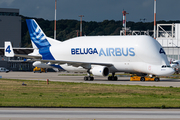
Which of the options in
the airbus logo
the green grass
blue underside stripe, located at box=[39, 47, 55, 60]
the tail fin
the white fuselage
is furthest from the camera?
the tail fin

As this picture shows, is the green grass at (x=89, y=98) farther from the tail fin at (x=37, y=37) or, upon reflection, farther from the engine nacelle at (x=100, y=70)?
the tail fin at (x=37, y=37)

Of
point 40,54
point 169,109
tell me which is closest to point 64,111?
point 169,109

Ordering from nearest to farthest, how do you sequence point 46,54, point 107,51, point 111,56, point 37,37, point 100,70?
1. point 100,70
2. point 111,56
3. point 107,51
4. point 46,54
5. point 37,37

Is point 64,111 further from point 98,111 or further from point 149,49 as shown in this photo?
point 149,49

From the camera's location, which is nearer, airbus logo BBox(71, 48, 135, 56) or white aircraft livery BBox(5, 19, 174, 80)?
white aircraft livery BBox(5, 19, 174, 80)

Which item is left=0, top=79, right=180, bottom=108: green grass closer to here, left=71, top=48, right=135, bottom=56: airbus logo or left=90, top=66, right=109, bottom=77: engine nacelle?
left=90, top=66, right=109, bottom=77: engine nacelle

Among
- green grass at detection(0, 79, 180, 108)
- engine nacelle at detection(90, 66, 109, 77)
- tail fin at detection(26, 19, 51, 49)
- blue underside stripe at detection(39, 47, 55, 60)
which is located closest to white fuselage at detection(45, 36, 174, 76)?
engine nacelle at detection(90, 66, 109, 77)

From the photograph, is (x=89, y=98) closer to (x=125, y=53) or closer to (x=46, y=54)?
(x=125, y=53)

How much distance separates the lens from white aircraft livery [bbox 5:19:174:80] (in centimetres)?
4628

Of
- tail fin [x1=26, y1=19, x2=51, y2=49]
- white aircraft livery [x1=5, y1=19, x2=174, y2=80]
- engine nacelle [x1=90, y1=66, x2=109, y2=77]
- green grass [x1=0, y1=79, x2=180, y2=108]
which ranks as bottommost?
green grass [x1=0, y1=79, x2=180, y2=108]

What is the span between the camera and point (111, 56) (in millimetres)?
48594

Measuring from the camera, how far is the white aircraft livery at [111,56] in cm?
→ 4628

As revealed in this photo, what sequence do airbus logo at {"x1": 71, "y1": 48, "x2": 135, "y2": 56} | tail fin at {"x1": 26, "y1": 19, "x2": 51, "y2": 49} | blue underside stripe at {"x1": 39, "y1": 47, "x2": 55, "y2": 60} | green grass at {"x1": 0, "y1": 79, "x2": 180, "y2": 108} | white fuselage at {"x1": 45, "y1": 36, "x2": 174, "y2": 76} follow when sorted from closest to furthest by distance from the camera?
green grass at {"x1": 0, "y1": 79, "x2": 180, "y2": 108} → white fuselage at {"x1": 45, "y1": 36, "x2": 174, "y2": 76} → airbus logo at {"x1": 71, "y1": 48, "x2": 135, "y2": 56} → blue underside stripe at {"x1": 39, "y1": 47, "x2": 55, "y2": 60} → tail fin at {"x1": 26, "y1": 19, "x2": 51, "y2": 49}

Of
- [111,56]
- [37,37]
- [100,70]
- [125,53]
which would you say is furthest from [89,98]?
[37,37]
